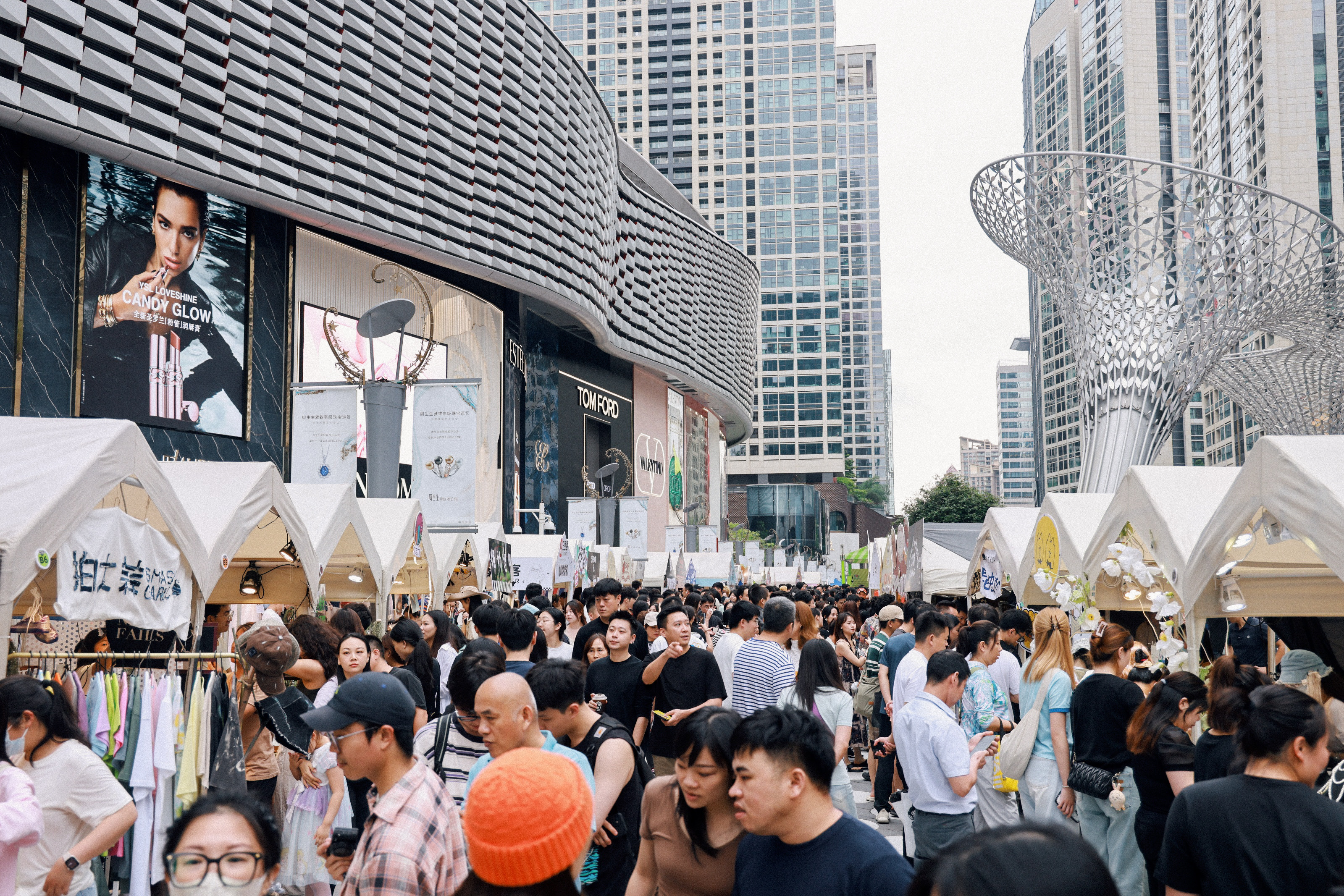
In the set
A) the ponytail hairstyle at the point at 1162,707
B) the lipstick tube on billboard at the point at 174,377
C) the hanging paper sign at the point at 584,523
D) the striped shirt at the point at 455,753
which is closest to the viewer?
the striped shirt at the point at 455,753

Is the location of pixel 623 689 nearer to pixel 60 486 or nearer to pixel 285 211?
pixel 60 486

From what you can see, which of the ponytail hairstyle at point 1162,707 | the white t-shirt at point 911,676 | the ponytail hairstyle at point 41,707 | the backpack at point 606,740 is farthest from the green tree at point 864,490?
the ponytail hairstyle at point 41,707

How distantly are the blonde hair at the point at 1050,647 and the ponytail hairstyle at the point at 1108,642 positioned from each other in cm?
62

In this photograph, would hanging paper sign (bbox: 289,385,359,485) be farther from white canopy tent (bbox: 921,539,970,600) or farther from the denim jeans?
the denim jeans

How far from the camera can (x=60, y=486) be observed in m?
5.68

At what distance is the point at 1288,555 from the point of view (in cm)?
718

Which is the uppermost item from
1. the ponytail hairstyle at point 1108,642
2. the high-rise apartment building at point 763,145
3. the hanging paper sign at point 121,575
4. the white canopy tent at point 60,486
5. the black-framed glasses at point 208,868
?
the high-rise apartment building at point 763,145

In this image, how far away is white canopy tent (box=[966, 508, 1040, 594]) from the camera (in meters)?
11.8

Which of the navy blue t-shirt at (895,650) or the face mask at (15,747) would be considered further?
the navy blue t-shirt at (895,650)

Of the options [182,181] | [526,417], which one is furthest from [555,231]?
[182,181]

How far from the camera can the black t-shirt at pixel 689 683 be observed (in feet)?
21.1

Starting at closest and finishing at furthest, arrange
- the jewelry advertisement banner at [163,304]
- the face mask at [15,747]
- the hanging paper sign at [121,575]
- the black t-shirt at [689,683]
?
the face mask at [15,747]
the hanging paper sign at [121,575]
the black t-shirt at [689,683]
the jewelry advertisement banner at [163,304]

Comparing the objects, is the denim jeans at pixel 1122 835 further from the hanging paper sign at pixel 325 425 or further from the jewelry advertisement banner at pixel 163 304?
the jewelry advertisement banner at pixel 163 304

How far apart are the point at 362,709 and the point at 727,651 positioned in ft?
19.4
